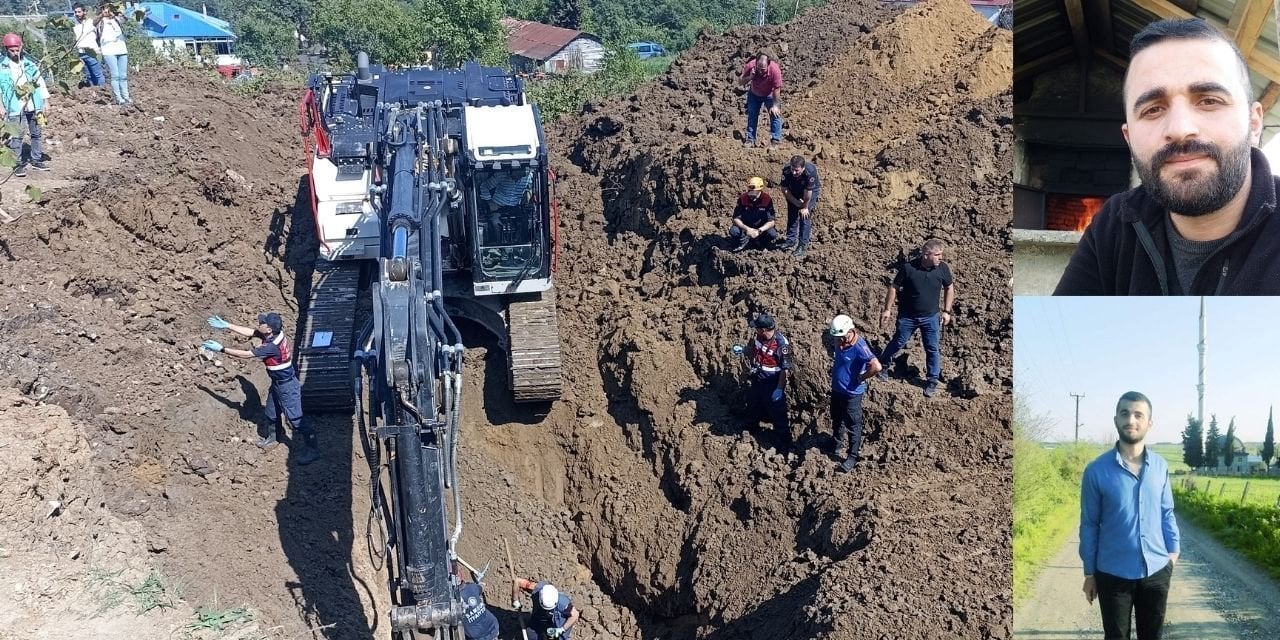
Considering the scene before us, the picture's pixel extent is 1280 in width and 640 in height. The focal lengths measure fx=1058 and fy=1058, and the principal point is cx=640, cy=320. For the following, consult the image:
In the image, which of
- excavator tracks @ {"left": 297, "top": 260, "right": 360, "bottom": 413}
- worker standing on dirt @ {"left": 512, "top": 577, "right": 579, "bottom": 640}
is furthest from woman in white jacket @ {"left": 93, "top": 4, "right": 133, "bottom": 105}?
worker standing on dirt @ {"left": 512, "top": 577, "right": 579, "bottom": 640}

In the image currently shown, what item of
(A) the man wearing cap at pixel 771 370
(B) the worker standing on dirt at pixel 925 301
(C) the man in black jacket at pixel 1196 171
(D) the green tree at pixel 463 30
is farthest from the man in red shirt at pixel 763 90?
(D) the green tree at pixel 463 30

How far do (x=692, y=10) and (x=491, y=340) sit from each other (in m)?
52.8

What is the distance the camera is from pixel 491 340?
11.9 m

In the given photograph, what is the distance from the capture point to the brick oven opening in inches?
134

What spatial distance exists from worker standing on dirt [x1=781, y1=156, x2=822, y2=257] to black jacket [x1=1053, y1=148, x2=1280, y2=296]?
777cm

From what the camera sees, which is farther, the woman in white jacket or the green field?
the woman in white jacket

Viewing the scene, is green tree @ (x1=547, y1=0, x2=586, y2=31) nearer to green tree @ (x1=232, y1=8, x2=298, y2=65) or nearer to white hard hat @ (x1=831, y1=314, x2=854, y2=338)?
green tree @ (x1=232, y1=8, x2=298, y2=65)

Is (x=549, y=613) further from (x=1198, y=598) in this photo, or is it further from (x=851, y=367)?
A: (x=1198, y=598)

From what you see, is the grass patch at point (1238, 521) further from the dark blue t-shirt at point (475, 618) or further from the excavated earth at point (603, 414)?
the dark blue t-shirt at point (475, 618)

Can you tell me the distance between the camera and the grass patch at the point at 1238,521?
3.66 meters

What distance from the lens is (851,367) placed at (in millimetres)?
8492

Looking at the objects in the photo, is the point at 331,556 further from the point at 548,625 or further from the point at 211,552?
the point at 548,625

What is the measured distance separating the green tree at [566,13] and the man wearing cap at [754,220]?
36.6m

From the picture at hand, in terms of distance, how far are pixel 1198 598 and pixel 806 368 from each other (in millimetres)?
6002
